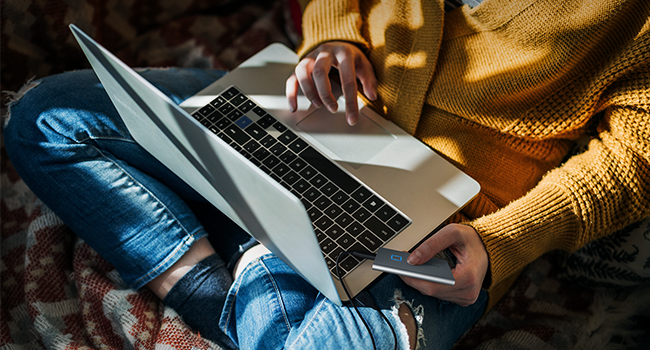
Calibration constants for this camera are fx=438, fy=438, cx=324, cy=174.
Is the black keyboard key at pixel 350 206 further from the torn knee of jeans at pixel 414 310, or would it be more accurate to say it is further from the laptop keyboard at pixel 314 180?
the torn knee of jeans at pixel 414 310

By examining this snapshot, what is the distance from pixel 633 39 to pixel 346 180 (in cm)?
A: 52

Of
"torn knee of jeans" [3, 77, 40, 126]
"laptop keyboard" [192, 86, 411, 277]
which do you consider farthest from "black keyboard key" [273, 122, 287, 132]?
"torn knee of jeans" [3, 77, 40, 126]

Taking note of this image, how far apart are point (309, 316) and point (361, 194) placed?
0.74ft

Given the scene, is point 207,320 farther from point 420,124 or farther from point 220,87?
point 420,124

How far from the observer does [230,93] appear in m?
0.90

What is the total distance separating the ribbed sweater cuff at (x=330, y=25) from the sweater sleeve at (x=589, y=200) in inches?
Result: 18.9

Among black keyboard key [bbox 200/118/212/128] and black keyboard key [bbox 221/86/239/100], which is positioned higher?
black keyboard key [bbox 221/86/239/100]

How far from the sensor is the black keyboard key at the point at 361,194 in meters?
0.76

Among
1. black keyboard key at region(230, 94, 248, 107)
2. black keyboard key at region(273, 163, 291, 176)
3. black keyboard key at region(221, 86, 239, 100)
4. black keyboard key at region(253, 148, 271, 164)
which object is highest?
black keyboard key at region(221, 86, 239, 100)

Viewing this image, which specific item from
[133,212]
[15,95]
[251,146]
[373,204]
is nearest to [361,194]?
[373,204]

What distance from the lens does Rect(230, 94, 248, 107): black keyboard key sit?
0.88 m

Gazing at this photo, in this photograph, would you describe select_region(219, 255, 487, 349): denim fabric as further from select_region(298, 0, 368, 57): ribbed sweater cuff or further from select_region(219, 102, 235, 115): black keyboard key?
select_region(298, 0, 368, 57): ribbed sweater cuff

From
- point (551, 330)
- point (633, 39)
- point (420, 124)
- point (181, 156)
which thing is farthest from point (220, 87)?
point (551, 330)

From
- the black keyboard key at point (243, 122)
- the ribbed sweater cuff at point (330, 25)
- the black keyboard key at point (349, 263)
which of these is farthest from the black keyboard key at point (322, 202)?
the ribbed sweater cuff at point (330, 25)
